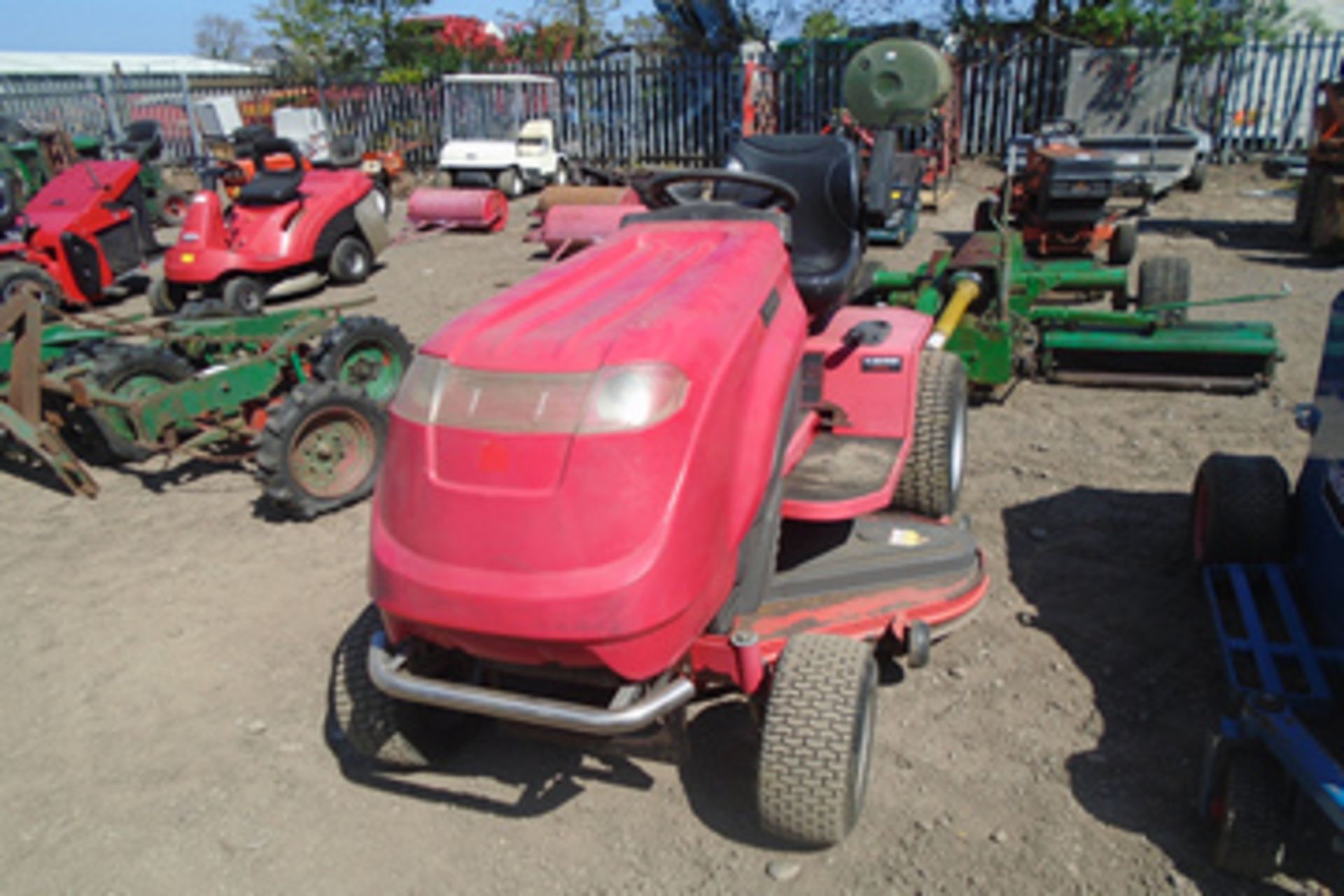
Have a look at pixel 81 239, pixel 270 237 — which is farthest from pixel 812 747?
pixel 81 239

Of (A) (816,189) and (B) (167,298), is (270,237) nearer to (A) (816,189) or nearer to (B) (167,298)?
(B) (167,298)

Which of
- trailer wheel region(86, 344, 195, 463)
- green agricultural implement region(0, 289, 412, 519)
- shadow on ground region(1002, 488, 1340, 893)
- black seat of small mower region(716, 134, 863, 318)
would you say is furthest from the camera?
trailer wheel region(86, 344, 195, 463)

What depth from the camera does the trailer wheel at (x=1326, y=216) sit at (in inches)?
345

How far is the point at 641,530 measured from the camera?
2107mm

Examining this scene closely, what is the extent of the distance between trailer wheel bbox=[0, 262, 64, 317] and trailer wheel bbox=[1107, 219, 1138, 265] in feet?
29.2

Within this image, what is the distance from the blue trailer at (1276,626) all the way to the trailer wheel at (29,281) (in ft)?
28.1

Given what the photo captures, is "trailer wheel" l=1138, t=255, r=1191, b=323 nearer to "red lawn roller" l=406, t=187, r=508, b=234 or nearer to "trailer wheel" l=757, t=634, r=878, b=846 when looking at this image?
"trailer wheel" l=757, t=634, r=878, b=846

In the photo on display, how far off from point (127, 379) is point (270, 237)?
3.52 metres

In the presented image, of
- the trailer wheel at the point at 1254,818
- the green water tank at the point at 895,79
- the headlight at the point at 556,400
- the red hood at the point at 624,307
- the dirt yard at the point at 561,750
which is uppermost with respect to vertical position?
the green water tank at the point at 895,79

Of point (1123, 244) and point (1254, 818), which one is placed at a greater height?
point (1123, 244)

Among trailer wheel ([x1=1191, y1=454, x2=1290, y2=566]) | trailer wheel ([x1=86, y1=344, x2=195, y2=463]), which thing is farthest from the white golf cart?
trailer wheel ([x1=1191, y1=454, x2=1290, y2=566])

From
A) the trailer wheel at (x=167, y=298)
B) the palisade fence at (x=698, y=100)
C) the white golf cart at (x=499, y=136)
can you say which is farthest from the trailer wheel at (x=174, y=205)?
the palisade fence at (x=698, y=100)

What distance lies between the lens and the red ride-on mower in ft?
26.6

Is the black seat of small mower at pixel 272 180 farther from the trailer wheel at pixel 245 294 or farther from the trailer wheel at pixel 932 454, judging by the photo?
the trailer wheel at pixel 932 454
